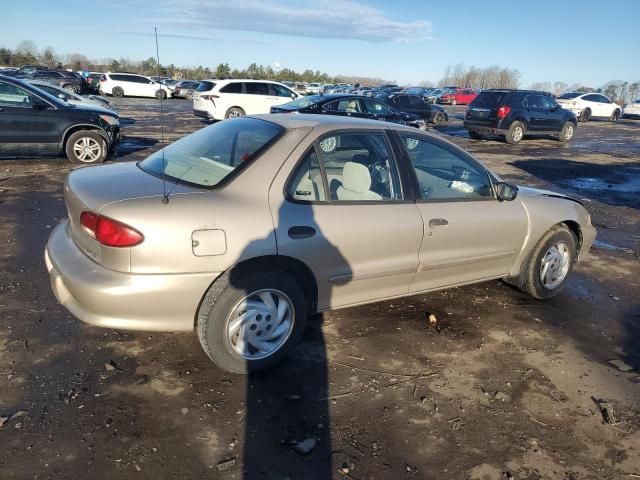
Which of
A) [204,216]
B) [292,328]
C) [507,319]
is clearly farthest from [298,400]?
[507,319]

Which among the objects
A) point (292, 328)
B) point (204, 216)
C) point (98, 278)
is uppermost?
point (204, 216)

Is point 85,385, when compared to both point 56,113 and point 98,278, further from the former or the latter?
point 56,113

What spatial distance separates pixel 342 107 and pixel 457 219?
36.2 ft

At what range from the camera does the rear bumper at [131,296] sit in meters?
2.83

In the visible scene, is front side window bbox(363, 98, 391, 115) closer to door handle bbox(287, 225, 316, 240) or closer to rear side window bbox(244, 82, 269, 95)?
rear side window bbox(244, 82, 269, 95)

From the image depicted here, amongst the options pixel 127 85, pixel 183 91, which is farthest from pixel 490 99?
pixel 183 91

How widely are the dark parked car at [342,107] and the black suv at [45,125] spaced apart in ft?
17.4

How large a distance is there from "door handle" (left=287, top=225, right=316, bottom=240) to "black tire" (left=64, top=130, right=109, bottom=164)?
8.31m

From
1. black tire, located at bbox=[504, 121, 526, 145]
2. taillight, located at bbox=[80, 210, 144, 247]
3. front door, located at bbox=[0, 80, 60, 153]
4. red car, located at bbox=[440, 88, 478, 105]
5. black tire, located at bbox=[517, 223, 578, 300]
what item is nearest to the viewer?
taillight, located at bbox=[80, 210, 144, 247]

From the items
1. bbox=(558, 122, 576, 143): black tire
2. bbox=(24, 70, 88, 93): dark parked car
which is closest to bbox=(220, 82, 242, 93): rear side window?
bbox=(558, 122, 576, 143): black tire

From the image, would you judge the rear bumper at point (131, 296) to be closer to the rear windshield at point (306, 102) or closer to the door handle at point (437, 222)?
the door handle at point (437, 222)

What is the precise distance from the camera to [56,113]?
31.3 feet

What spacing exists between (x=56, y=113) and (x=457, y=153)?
8.40 meters

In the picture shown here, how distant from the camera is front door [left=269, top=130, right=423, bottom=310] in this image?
3186mm
